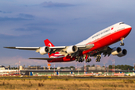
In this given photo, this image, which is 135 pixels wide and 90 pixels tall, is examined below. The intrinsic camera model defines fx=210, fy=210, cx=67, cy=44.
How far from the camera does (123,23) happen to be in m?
47.2

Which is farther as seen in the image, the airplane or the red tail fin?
the red tail fin

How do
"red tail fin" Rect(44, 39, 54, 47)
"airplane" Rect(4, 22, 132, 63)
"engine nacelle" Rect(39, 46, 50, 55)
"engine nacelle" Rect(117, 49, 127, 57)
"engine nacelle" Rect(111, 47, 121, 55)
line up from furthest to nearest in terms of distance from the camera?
"red tail fin" Rect(44, 39, 54, 47)
"engine nacelle" Rect(117, 49, 127, 57)
"engine nacelle" Rect(111, 47, 121, 55)
"engine nacelle" Rect(39, 46, 50, 55)
"airplane" Rect(4, 22, 132, 63)

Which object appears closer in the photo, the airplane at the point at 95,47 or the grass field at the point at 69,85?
the grass field at the point at 69,85

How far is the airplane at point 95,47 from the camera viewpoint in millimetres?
46406

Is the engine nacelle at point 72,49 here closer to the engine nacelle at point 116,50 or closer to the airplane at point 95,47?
the airplane at point 95,47

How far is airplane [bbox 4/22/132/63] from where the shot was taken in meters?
46.4

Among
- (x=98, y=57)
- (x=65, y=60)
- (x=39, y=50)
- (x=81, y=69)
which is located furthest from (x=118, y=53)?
(x=81, y=69)

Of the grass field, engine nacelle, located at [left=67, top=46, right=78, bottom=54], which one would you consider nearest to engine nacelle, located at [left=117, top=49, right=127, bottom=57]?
engine nacelle, located at [left=67, top=46, right=78, bottom=54]

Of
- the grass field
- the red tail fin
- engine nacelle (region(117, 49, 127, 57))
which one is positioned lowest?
the grass field

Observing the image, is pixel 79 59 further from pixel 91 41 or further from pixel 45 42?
pixel 45 42

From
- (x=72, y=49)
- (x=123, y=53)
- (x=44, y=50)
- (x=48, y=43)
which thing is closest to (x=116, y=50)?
(x=123, y=53)

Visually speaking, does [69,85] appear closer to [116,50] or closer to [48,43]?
[116,50]

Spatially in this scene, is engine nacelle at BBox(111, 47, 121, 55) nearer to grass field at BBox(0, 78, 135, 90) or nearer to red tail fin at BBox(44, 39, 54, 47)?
red tail fin at BBox(44, 39, 54, 47)

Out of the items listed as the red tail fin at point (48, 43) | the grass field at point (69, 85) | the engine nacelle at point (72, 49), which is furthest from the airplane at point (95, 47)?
the grass field at point (69, 85)
